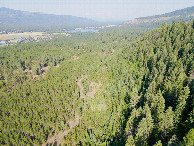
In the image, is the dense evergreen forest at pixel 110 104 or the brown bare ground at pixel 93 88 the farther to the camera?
the brown bare ground at pixel 93 88

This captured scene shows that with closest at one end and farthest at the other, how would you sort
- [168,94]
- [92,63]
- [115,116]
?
[168,94]
[115,116]
[92,63]

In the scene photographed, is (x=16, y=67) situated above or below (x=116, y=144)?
above

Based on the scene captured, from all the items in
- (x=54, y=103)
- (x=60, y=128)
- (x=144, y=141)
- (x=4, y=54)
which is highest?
(x=4, y=54)

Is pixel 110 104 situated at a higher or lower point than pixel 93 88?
higher

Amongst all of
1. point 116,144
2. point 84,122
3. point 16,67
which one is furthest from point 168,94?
point 16,67

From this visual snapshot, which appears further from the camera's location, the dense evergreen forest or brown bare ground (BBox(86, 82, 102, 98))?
brown bare ground (BBox(86, 82, 102, 98))

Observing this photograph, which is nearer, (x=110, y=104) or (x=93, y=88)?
(x=110, y=104)

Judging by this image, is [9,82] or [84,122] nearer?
[84,122]

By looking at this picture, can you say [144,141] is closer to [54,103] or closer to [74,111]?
[74,111]
